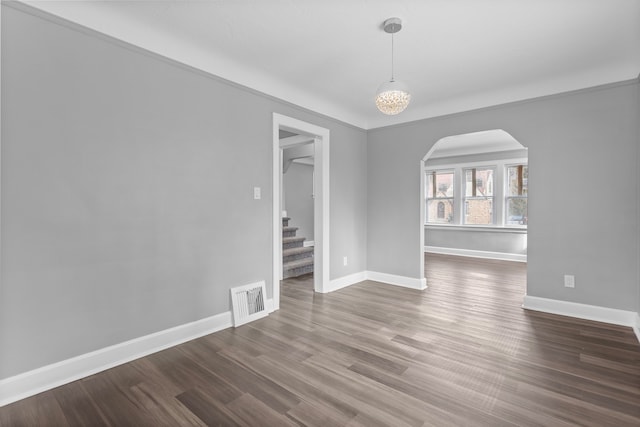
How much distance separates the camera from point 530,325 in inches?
123

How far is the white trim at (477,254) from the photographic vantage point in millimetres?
6672

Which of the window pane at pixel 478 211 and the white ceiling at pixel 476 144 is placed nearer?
the white ceiling at pixel 476 144

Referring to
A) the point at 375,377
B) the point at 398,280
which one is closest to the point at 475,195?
the point at 398,280

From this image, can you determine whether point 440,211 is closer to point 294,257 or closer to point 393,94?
point 294,257

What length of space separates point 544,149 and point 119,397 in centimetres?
444

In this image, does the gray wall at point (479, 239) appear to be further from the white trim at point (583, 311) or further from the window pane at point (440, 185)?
the white trim at point (583, 311)

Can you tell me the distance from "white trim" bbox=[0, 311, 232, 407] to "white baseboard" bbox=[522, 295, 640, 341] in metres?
3.46

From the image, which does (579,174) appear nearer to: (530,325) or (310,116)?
(530,325)

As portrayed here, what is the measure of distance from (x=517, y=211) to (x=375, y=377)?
6.22 meters

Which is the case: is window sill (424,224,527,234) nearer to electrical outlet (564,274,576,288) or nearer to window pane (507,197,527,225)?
window pane (507,197,527,225)

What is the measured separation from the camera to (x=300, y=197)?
8031mm

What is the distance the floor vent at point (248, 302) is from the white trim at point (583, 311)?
9.79 feet

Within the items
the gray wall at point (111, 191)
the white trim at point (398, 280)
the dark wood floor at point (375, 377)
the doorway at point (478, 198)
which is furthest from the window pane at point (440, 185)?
the gray wall at point (111, 191)

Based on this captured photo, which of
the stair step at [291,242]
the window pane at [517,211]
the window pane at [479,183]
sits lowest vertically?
the stair step at [291,242]
